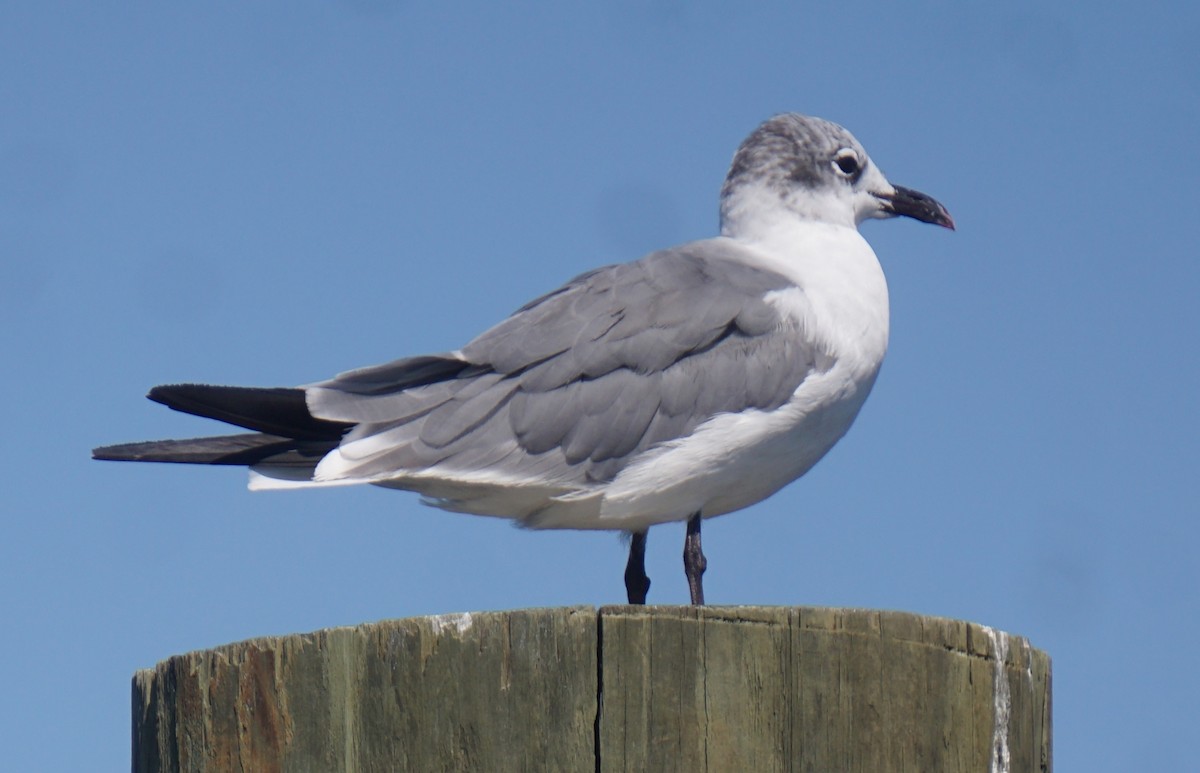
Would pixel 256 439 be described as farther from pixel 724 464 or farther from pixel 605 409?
pixel 724 464

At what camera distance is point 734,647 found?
3.10 metres

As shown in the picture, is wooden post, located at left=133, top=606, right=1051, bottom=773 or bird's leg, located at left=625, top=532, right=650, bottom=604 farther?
bird's leg, located at left=625, top=532, right=650, bottom=604

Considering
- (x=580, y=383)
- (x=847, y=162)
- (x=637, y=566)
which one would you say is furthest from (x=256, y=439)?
(x=847, y=162)

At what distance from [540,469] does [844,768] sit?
10.2ft

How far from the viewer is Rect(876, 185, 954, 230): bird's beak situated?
7.97 m

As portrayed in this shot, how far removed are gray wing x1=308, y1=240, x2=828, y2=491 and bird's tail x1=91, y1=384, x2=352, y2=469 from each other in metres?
0.13

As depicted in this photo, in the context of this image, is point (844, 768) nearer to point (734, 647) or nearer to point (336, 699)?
point (734, 647)

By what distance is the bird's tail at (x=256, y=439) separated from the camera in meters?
5.69

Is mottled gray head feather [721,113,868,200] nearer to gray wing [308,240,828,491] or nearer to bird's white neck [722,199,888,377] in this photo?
bird's white neck [722,199,888,377]

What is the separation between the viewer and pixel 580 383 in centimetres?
620

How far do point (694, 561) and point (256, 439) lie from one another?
1.91 metres

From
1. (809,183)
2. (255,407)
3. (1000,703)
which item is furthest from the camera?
(809,183)

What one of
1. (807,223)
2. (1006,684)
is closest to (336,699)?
(1006,684)

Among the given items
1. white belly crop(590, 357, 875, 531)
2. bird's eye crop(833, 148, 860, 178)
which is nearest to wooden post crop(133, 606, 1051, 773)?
white belly crop(590, 357, 875, 531)
